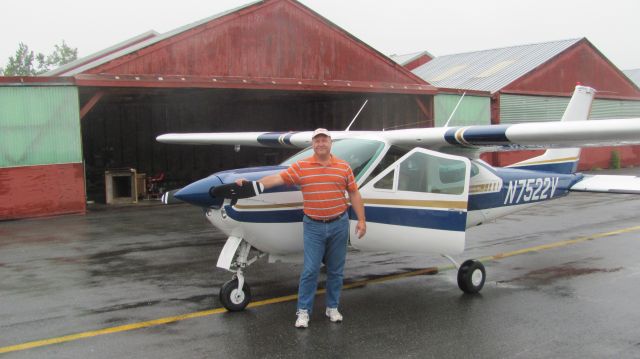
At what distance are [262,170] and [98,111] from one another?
20327 mm

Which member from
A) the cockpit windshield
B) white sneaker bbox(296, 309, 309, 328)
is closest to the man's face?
the cockpit windshield

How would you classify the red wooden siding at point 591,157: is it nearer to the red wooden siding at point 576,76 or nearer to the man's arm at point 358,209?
the red wooden siding at point 576,76

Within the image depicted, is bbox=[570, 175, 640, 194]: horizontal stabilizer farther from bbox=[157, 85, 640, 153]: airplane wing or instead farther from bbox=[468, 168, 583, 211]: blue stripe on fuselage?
bbox=[157, 85, 640, 153]: airplane wing

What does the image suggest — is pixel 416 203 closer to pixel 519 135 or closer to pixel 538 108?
pixel 519 135

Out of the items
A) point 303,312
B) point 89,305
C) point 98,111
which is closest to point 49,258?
point 89,305

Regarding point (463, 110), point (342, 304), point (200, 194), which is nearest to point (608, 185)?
point (342, 304)

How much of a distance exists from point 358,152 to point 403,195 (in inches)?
26.1

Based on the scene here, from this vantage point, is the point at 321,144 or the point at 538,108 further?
the point at 538,108

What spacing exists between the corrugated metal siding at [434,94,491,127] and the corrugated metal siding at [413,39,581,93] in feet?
3.88

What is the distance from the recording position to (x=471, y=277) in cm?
678

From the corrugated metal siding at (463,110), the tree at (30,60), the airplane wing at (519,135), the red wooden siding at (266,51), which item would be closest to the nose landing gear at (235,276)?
the airplane wing at (519,135)

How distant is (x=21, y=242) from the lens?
10.8 meters

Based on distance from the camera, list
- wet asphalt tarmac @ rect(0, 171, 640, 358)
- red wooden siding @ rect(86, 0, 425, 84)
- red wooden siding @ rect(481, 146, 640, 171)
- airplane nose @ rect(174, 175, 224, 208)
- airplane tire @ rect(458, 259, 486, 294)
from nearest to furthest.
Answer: wet asphalt tarmac @ rect(0, 171, 640, 358) → airplane nose @ rect(174, 175, 224, 208) → airplane tire @ rect(458, 259, 486, 294) → red wooden siding @ rect(86, 0, 425, 84) → red wooden siding @ rect(481, 146, 640, 171)

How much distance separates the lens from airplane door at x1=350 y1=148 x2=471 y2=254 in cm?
638
